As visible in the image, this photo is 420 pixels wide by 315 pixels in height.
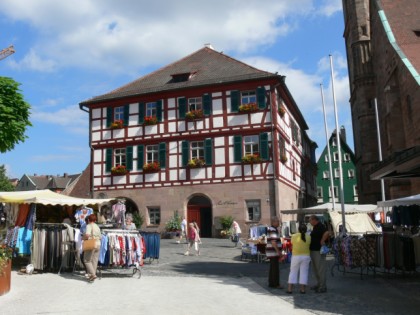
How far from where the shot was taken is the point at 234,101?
97.6ft

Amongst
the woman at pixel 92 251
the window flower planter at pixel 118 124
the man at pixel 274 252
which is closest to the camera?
the man at pixel 274 252

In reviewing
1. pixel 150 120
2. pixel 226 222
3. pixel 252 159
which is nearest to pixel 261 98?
pixel 252 159

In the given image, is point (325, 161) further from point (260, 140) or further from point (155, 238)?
point (155, 238)

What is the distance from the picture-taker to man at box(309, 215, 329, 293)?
10109 millimetres

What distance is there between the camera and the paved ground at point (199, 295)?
26.8 feet

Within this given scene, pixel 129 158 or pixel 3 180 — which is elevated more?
pixel 3 180

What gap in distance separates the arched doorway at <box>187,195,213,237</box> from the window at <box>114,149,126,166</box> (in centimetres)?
555

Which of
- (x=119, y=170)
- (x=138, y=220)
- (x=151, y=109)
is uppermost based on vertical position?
(x=151, y=109)

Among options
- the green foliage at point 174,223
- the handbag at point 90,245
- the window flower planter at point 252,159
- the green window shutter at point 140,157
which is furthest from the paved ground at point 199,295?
the green window shutter at point 140,157

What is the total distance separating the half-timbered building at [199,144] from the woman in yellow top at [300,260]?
58.2 ft

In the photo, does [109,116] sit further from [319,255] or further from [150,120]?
[319,255]

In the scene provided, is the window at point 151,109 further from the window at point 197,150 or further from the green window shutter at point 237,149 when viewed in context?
the green window shutter at point 237,149

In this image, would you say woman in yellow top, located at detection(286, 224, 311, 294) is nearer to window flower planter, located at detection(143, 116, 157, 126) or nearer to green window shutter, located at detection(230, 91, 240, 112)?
green window shutter, located at detection(230, 91, 240, 112)

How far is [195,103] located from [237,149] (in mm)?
4252
